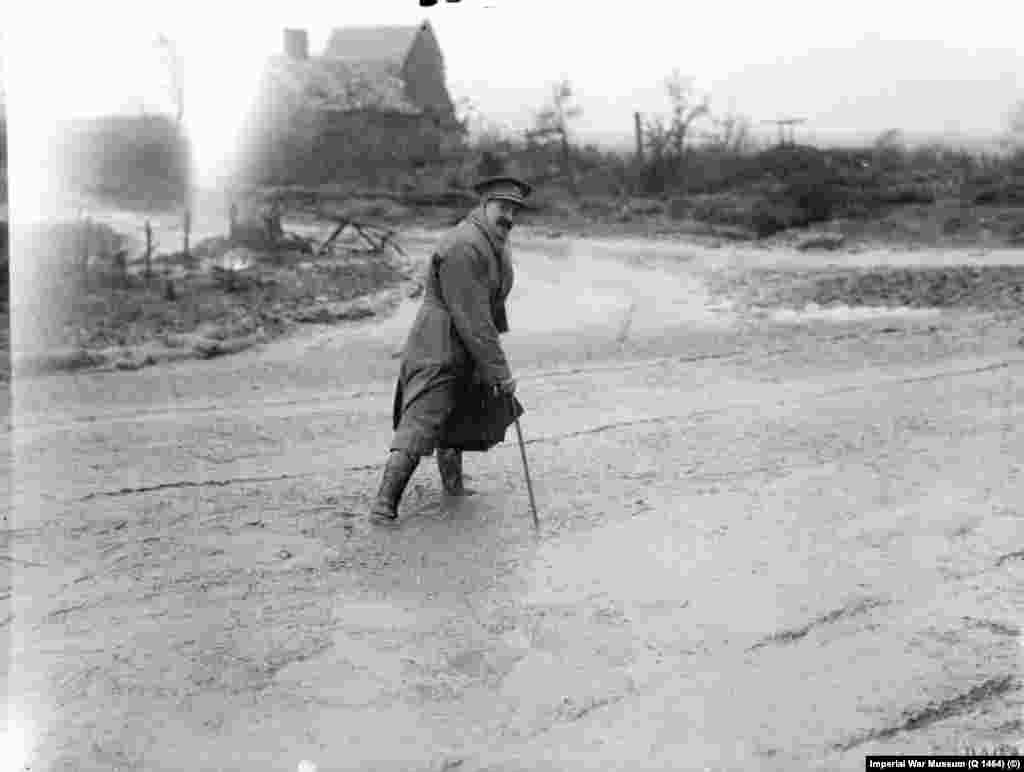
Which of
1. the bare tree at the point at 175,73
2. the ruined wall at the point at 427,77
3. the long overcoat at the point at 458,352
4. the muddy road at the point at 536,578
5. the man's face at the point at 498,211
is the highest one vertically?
the ruined wall at the point at 427,77

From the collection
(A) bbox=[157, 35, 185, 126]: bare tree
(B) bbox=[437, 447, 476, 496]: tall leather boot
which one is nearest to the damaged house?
(A) bbox=[157, 35, 185, 126]: bare tree

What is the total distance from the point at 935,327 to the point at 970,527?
5528mm

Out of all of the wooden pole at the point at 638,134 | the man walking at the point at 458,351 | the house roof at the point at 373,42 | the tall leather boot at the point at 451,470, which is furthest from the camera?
the house roof at the point at 373,42

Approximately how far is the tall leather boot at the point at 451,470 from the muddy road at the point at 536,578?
11cm

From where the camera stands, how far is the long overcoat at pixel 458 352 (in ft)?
17.7

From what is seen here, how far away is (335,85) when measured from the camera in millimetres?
32281

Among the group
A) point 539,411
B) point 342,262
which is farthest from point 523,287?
point 539,411

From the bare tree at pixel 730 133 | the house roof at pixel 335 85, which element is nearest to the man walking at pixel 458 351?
the bare tree at pixel 730 133

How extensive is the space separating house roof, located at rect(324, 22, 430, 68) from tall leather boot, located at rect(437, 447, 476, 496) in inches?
1224

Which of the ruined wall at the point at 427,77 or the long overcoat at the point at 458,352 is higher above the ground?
the ruined wall at the point at 427,77

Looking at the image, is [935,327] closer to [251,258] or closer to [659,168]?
[251,258]

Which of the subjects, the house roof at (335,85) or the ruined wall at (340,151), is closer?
the ruined wall at (340,151)

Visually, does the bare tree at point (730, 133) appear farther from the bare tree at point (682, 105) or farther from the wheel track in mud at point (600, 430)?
the wheel track in mud at point (600, 430)

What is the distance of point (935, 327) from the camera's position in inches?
408
